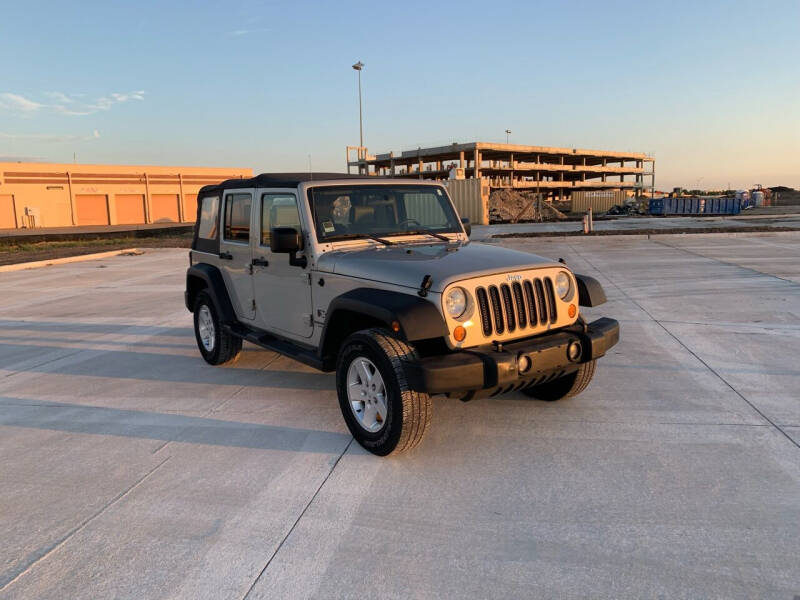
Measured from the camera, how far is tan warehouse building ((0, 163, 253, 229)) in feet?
183

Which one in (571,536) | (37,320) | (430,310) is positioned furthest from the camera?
(37,320)

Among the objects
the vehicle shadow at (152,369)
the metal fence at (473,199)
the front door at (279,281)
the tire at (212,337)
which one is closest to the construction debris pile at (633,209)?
the metal fence at (473,199)

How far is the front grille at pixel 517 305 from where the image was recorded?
3875 mm

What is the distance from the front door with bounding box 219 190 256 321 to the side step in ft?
0.48

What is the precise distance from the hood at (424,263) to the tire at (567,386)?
3.18 feet

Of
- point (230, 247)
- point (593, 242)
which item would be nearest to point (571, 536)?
point (230, 247)

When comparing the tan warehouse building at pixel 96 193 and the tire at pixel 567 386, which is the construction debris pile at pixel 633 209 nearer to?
the tan warehouse building at pixel 96 193

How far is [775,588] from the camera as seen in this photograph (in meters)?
2.55

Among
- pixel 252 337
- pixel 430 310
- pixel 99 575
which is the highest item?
pixel 430 310

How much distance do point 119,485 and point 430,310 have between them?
7.25 ft

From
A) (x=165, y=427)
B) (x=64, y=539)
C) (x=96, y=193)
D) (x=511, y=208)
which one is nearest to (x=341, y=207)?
(x=165, y=427)

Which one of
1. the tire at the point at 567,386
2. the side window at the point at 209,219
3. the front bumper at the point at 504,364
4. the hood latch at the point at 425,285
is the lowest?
the tire at the point at 567,386

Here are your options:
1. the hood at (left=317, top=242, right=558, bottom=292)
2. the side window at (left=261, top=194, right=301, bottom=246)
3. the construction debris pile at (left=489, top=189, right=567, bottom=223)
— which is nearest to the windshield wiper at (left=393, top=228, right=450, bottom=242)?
the hood at (left=317, top=242, right=558, bottom=292)

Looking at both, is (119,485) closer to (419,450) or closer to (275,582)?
(275,582)
